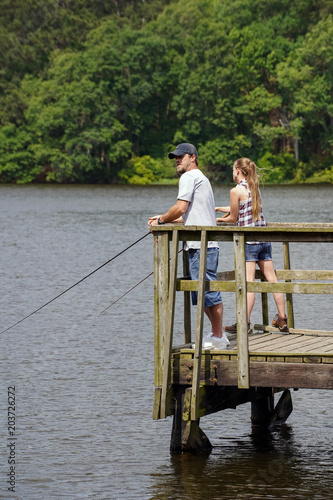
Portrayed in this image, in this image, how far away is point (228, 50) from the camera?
9838cm

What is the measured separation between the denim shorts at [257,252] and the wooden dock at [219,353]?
2.65ft

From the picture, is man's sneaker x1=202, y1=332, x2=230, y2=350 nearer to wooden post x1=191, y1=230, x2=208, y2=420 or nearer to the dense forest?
wooden post x1=191, y1=230, x2=208, y2=420

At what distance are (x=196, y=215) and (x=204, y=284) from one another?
673mm

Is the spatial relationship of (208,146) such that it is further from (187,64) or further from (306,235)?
(306,235)

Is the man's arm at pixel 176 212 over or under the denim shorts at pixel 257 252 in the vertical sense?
over

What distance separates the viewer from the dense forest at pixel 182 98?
94.4 metres

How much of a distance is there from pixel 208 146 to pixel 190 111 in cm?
368

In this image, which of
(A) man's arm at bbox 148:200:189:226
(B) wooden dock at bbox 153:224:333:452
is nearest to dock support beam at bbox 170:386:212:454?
(B) wooden dock at bbox 153:224:333:452

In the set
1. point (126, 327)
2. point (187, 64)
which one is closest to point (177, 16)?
point (187, 64)

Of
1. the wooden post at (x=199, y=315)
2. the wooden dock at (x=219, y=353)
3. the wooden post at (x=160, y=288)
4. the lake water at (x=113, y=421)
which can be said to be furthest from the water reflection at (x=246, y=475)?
the wooden post at (x=160, y=288)

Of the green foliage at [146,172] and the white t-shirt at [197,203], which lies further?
the green foliage at [146,172]

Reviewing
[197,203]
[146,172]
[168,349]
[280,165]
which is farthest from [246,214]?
[146,172]

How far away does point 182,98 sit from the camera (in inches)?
3890

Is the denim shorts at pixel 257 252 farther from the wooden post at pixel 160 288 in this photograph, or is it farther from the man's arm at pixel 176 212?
the wooden post at pixel 160 288
